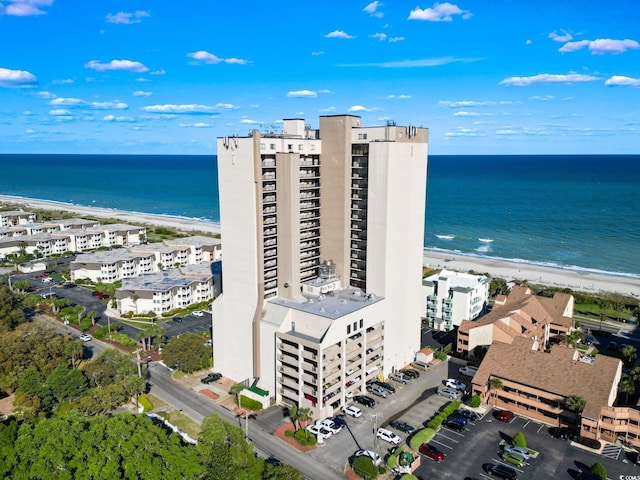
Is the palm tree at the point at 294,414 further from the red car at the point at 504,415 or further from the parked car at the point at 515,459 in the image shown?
the red car at the point at 504,415

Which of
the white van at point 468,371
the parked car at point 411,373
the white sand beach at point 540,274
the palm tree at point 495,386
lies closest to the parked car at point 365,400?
the parked car at point 411,373

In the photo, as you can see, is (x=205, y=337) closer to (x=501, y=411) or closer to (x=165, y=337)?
(x=165, y=337)

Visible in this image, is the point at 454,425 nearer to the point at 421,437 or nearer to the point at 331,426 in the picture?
the point at 421,437

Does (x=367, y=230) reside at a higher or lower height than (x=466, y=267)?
higher

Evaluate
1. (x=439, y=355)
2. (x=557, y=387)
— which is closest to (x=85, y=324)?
(x=439, y=355)

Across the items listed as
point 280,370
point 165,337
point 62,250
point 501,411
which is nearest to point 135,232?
point 62,250

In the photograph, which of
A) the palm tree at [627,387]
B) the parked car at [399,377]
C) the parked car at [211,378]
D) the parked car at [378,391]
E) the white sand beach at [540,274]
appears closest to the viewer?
the palm tree at [627,387]

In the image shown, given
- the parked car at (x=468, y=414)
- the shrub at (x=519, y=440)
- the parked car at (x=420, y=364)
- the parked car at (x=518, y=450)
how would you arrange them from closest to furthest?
the parked car at (x=518, y=450), the shrub at (x=519, y=440), the parked car at (x=468, y=414), the parked car at (x=420, y=364)
